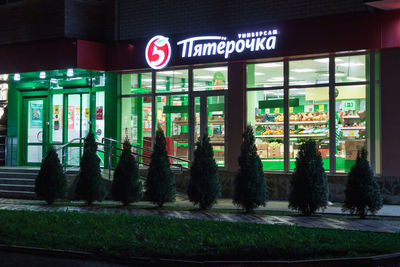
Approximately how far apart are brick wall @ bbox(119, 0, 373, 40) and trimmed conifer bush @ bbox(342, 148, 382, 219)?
4857 millimetres

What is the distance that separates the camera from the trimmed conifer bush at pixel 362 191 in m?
12.6

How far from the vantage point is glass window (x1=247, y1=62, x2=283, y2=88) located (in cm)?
1745

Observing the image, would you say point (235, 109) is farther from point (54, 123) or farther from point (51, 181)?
point (54, 123)

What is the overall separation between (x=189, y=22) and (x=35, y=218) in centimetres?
913

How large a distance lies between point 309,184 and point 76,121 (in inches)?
450

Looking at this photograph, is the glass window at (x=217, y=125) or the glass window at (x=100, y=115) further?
the glass window at (x=100, y=115)

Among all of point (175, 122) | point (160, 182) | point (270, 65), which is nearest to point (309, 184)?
point (160, 182)

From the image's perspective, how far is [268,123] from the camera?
57.7 ft

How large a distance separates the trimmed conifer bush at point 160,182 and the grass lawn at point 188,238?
2822 millimetres

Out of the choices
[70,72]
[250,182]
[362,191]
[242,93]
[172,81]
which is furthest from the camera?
[70,72]

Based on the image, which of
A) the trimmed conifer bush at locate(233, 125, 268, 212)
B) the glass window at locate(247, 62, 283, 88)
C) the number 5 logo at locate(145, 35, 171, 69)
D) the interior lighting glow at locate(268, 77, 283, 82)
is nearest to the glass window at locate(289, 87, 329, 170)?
the interior lighting glow at locate(268, 77, 283, 82)

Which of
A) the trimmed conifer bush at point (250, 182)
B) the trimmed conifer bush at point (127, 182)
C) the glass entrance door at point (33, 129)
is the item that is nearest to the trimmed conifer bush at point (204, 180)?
the trimmed conifer bush at point (250, 182)

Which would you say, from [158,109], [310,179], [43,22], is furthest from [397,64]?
[43,22]

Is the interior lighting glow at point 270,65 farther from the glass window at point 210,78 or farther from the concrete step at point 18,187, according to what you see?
the concrete step at point 18,187
